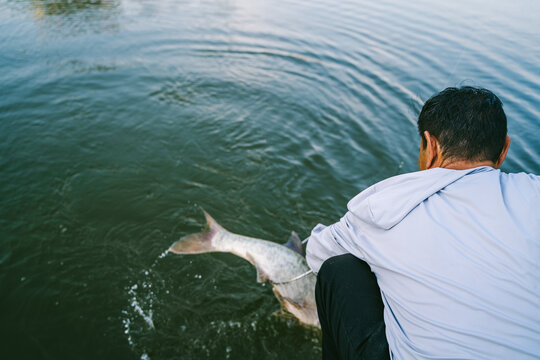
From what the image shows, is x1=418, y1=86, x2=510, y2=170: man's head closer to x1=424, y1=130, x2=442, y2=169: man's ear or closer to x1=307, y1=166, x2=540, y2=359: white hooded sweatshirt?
x1=424, y1=130, x2=442, y2=169: man's ear

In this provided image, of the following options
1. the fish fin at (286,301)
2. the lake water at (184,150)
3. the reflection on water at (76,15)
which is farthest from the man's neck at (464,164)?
the reflection on water at (76,15)

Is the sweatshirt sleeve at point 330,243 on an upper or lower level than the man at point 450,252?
lower

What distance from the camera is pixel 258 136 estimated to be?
19.9 ft

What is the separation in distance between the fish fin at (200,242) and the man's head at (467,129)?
2436 millimetres

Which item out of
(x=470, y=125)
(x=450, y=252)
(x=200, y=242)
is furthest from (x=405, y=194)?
(x=200, y=242)

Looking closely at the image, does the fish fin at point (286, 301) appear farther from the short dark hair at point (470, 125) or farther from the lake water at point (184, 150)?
the short dark hair at point (470, 125)

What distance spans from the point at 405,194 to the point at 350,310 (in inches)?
32.8

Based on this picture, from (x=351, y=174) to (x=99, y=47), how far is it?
797 cm

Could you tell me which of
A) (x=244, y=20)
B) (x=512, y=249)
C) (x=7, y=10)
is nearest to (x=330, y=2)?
(x=244, y=20)

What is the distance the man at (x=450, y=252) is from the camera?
142cm

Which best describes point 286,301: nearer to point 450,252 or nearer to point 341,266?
point 341,266

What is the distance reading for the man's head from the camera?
6.07 feet

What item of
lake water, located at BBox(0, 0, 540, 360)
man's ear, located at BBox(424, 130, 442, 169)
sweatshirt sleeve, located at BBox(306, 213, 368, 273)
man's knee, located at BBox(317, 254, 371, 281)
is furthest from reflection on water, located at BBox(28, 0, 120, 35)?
man's ear, located at BBox(424, 130, 442, 169)

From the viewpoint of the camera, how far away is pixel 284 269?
326cm
